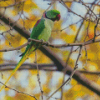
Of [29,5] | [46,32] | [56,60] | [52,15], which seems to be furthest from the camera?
[29,5]

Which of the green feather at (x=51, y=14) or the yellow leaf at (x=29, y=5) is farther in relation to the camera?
the yellow leaf at (x=29, y=5)

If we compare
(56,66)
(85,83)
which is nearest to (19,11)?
(56,66)

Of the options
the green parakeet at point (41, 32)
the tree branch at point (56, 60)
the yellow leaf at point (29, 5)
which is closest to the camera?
the green parakeet at point (41, 32)

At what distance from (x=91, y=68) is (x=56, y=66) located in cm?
219

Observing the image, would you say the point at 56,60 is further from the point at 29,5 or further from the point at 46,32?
the point at 29,5

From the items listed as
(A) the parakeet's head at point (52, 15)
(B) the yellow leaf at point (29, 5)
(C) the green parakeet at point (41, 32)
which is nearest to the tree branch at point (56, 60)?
(C) the green parakeet at point (41, 32)

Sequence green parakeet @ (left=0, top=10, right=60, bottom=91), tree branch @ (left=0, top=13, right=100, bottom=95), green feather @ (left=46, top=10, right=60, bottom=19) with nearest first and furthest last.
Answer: green parakeet @ (left=0, top=10, right=60, bottom=91)
tree branch @ (left=0, top=13, right=100, bottom=95)
green feather @ (left=46, top=10, right=60, bottom=19)

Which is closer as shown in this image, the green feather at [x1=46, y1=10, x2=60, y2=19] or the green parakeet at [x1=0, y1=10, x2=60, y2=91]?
the green parakeet at [x1=0, y1=10, x2=60, y2=91]

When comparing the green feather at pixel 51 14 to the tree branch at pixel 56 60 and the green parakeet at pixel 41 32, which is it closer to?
the green parakeet at pixel 41 32

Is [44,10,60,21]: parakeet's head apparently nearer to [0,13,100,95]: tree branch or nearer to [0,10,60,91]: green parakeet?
[0,10,60,91]: green parakeet

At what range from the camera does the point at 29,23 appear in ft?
19.0

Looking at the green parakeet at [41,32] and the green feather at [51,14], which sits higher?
the green feather at [51,14]

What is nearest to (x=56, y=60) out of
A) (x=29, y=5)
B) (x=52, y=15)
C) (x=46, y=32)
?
(x=46, y=32)

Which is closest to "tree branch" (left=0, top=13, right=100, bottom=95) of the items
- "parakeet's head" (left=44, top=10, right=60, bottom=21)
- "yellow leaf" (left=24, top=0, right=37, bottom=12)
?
"parakeet's head" (left=44, top=10, right=60, bottom=21)
